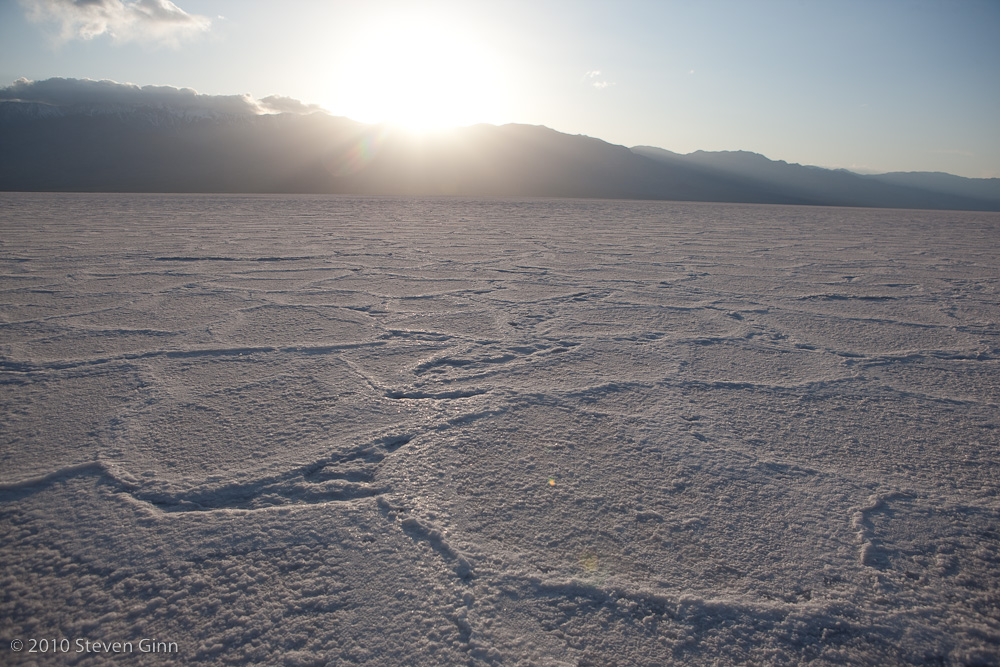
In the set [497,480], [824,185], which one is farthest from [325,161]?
[824,185]

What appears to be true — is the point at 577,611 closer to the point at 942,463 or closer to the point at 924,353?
the point at 942,463

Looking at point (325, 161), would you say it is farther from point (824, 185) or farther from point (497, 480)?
point (824, 185)

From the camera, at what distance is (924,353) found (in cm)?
175

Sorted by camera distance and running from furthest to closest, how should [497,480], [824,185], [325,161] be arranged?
[824,185] < [325,161] < [497,480]

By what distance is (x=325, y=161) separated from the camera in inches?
1704

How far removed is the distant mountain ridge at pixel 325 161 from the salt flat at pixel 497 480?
30.2 metres

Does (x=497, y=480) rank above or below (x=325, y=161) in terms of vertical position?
below

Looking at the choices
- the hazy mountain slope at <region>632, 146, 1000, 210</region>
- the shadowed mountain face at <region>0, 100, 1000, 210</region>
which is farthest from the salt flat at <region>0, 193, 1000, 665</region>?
the hazy mountain slope at <region>632, 146, 1000, 210</region>

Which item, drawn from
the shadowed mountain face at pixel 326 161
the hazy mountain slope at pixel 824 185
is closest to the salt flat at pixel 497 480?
the shadowed mountain face at pixel 326 161

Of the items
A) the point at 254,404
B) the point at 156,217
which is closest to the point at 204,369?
the point at 254,404

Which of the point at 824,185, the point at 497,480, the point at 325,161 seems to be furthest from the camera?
the point at 824,185

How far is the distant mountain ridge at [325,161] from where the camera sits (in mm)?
35156

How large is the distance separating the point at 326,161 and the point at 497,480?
4774cm

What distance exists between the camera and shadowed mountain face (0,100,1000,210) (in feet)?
115
